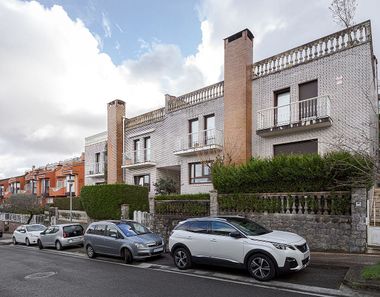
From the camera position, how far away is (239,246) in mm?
9461

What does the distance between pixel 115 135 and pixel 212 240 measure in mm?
20858

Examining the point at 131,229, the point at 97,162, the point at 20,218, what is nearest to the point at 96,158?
the point at 97,162

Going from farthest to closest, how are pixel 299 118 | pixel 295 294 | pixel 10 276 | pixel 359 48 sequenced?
1. pixel 299 118
2. pixel 359 48
3. pixel 10 276
4. pixel 295 294

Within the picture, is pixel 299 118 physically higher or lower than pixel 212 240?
higher

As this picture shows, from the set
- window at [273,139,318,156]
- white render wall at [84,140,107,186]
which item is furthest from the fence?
window at [273,139,318,156]

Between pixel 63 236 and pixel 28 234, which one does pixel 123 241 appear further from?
pixel 28 234

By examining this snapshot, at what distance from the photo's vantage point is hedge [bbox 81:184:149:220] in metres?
20.8

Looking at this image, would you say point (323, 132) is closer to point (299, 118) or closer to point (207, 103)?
point (299, 118)

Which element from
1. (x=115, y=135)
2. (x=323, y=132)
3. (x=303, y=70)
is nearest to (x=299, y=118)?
(x=323, y=132)

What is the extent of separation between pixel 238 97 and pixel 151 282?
13.4 meters

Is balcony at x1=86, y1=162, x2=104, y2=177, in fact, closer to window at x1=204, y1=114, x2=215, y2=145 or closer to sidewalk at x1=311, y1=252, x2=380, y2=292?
window at x1=204, y1=114, x2=215, y2=145

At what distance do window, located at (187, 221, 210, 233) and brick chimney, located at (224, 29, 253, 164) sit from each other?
9.23m

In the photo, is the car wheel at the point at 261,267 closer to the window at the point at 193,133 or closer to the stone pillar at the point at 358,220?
the stone pillar at the point at 358,220

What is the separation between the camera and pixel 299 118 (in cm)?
1806
